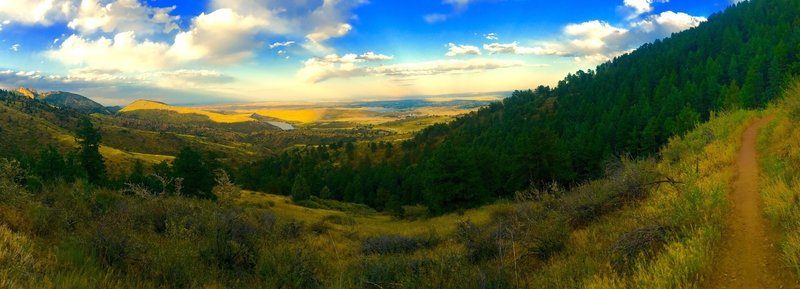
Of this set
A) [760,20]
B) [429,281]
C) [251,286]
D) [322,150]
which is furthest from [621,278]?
[760,20]

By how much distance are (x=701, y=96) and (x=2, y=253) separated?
95.9 metres

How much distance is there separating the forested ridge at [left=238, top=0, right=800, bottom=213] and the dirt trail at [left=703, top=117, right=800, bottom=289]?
486 inches

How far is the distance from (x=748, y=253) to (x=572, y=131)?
8782 centimetres

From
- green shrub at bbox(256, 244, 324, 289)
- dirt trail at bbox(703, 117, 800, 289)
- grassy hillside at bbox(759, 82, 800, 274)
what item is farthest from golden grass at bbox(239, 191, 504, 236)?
dirt trail at bbox(703, 117, 800, 289)

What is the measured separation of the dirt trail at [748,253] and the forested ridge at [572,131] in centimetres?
1234

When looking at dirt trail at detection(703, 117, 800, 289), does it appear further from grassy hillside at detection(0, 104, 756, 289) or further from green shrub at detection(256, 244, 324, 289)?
green shrub at detection(256, 244, 324, 289)

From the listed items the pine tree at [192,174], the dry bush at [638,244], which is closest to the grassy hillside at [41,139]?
the pine tree at [192,174]

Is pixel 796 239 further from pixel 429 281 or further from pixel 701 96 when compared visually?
pixel 701 96

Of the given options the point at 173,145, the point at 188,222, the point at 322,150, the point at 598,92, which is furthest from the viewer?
the point at 173,145

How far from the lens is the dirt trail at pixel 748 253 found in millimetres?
4812

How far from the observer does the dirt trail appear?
4.81 m

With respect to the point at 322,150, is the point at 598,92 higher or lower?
higher

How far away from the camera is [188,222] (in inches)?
462

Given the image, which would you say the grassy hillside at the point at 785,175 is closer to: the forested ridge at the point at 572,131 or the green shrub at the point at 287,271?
the green shrub at the point at 287,271
